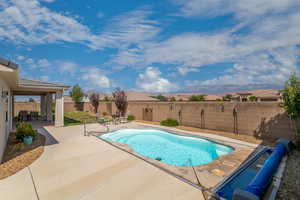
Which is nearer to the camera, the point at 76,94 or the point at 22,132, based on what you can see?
the point at 22,132

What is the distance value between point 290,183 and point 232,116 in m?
6.62

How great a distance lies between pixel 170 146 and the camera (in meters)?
9.22

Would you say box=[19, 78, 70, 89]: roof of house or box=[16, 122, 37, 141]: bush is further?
box=[19, 78, 70, 89]: roof of house

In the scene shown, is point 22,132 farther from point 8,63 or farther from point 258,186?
point 258,186

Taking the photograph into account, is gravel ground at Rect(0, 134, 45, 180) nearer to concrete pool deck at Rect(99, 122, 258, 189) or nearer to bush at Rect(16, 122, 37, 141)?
bush at Rect(16, 122, 37, 141)

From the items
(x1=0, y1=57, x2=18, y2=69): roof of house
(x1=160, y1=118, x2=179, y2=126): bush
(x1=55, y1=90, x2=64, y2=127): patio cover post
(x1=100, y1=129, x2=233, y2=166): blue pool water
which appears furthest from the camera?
(x1=160, y1=118, x2=179, y2=126): bush

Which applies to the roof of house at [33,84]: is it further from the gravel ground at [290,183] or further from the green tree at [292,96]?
the green tree at [292,96]

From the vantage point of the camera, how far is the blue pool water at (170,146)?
23.6 ft

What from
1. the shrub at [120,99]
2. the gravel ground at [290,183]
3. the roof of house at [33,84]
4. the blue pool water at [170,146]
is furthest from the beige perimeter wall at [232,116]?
the roof of house at [33,84]

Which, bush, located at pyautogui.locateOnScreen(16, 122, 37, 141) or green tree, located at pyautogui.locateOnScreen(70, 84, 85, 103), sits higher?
green tree, located at pyautogui.locateOnScreen(70, 84, 85, 103)

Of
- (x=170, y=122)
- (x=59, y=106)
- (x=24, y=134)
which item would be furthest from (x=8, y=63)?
(x=170, y=122)

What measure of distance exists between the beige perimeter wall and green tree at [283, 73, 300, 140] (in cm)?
176

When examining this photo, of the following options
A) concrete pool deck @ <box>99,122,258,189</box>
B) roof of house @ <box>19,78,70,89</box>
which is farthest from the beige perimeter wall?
roof of house @ <box>19,78,70,89</box>

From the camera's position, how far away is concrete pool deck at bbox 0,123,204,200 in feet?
11.2
